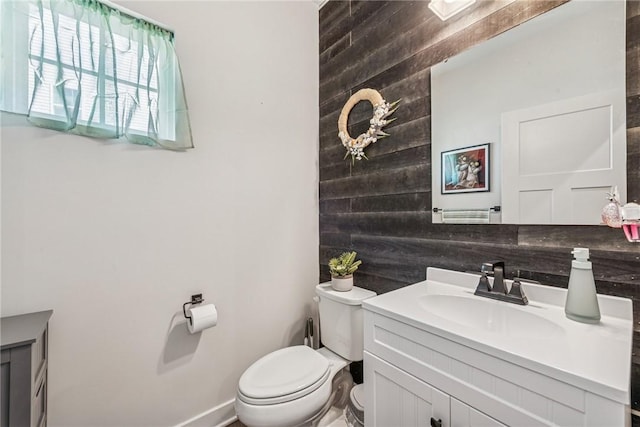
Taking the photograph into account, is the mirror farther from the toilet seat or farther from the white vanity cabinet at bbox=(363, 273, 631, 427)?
the toilet seat

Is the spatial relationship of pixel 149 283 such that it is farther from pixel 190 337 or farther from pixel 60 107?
pixel 60 107

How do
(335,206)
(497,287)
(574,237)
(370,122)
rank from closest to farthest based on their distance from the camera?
(574,237) < (497,287) < (370,122) < (335,206)

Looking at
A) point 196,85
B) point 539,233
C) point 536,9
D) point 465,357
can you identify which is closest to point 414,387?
point 465,357

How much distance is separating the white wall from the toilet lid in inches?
13.5

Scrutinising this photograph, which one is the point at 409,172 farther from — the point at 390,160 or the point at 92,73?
the point at 92,73

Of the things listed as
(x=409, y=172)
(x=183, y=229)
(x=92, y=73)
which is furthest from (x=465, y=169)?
(x=92, y=73)

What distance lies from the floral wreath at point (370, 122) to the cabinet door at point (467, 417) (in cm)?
126

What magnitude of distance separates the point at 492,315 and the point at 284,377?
950 mm

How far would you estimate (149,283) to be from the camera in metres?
1.34

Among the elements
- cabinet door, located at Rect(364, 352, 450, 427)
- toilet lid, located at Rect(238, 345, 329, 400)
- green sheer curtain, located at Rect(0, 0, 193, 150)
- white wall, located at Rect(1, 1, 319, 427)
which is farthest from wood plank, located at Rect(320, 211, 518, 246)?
green sheer curtain, located at Rect(0, 0, 193, 150)

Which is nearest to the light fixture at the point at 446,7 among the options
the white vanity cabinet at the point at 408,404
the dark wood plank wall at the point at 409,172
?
the dark wood plank wall at the point at 409,172

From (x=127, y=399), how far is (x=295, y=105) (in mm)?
1919

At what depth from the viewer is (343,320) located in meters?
1.49

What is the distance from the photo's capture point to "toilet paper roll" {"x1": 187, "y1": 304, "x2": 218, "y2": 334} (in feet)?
4.46
